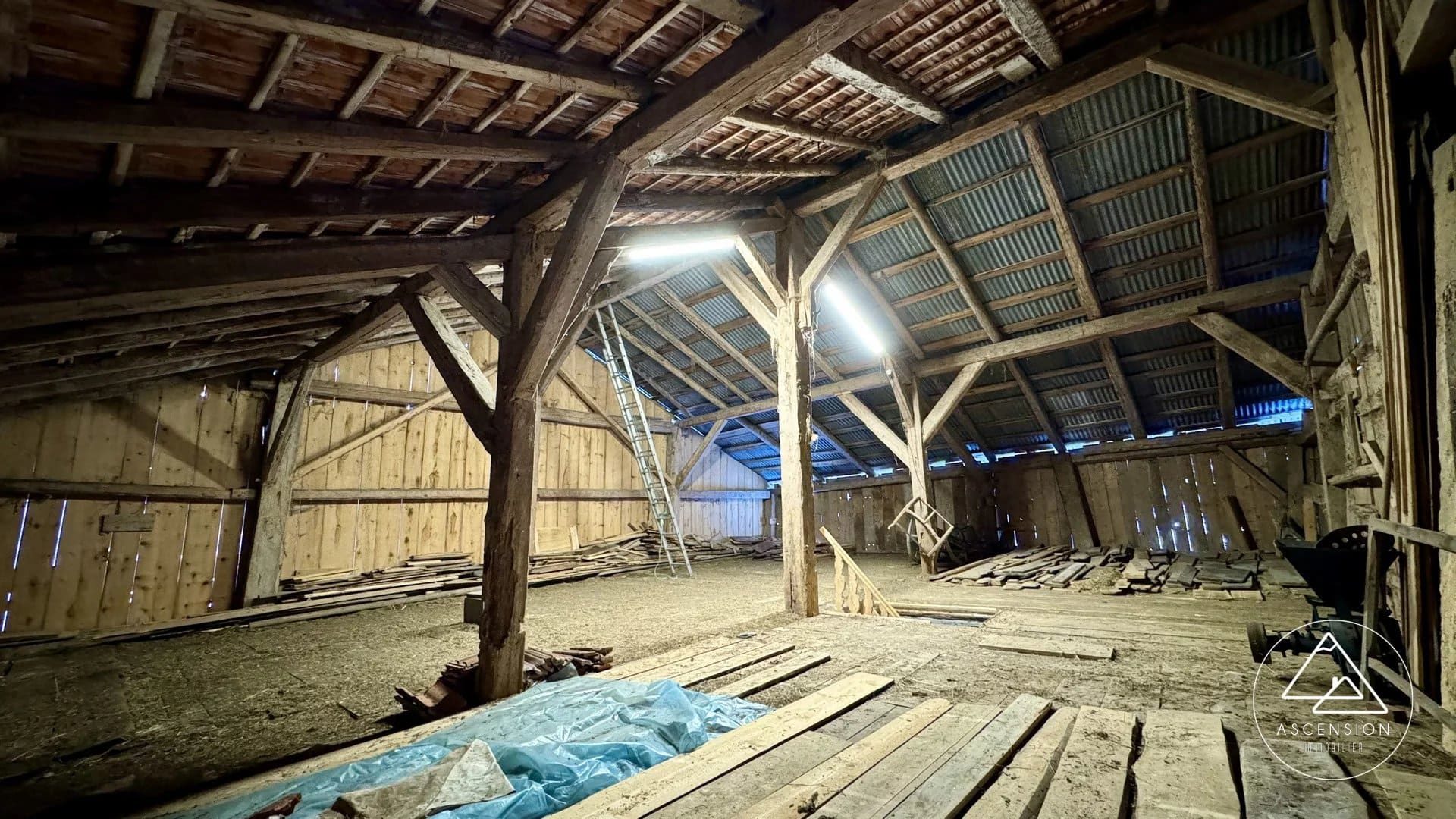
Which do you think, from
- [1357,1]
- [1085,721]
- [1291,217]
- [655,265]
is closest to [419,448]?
[655,265]

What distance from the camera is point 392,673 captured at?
4324 mm

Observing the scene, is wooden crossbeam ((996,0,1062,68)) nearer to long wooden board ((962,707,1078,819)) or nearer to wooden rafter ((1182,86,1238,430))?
wooden rafter ((1182,86,1238,430))

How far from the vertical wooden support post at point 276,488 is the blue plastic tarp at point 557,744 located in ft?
21.4

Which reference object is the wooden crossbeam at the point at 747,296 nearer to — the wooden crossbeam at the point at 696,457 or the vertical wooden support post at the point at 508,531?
the vertical wooden support post at the point at 508,531

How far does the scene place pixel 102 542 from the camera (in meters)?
6.66

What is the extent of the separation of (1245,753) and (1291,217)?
22.8ft

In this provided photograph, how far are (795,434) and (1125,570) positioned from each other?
5.38m

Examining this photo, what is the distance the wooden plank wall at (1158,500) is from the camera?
30.3ft

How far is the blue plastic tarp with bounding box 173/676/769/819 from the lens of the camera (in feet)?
7.01

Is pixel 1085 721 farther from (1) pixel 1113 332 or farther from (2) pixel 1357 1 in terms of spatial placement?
(1) pixel 1113 332

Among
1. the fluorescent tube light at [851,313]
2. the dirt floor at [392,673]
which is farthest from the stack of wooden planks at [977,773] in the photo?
the fluorescent tube light at [851,313]

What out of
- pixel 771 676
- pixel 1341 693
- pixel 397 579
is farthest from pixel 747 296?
pixel 397 579

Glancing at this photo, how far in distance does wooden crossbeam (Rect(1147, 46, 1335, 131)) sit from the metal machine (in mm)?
3014

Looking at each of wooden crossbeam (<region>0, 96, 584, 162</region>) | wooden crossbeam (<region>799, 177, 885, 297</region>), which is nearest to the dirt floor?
wooden crossbeam (<region>0, 96, 584, 162</region>)
